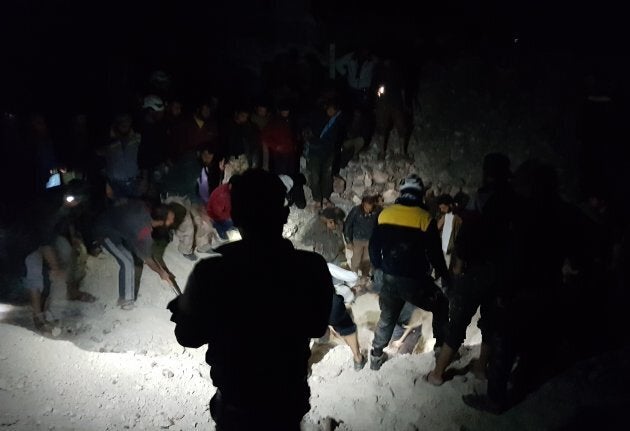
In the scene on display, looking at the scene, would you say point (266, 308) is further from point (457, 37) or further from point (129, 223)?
point (457, 37)

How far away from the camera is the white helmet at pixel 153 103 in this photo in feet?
26.4

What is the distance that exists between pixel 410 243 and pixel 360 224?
9.14ft

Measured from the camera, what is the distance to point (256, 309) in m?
1.94

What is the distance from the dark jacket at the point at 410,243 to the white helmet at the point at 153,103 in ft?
17.7

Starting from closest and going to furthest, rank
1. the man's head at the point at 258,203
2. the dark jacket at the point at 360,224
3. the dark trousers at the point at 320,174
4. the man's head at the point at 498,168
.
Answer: the man's head at the point at 258,203 < the man's head at the point at 498,168 < the dark jacket at the point at 360,224 < the dark trousers at the point at 320,174

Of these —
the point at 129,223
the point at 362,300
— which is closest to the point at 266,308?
the point at 129,223

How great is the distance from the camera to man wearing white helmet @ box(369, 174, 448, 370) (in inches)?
164

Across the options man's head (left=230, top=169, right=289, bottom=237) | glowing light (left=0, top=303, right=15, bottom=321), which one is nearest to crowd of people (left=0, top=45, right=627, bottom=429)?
man's head (left=230, top=169, right=289, bottom=237)

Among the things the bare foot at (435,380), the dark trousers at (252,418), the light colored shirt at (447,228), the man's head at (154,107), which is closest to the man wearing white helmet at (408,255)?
the bare foot at (435,380)

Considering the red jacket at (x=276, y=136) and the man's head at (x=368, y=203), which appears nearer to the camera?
the man's head at (x=368, y=203)

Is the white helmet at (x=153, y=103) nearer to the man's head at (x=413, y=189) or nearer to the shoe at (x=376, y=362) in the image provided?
the man's head at (x=413, y=189)

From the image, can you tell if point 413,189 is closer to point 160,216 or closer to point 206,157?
point 160,216

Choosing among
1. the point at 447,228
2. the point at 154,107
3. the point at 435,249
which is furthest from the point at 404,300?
the point at 154,107

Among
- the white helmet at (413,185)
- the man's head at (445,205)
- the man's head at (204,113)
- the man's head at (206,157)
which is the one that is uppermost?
the man's head at (204,113)
